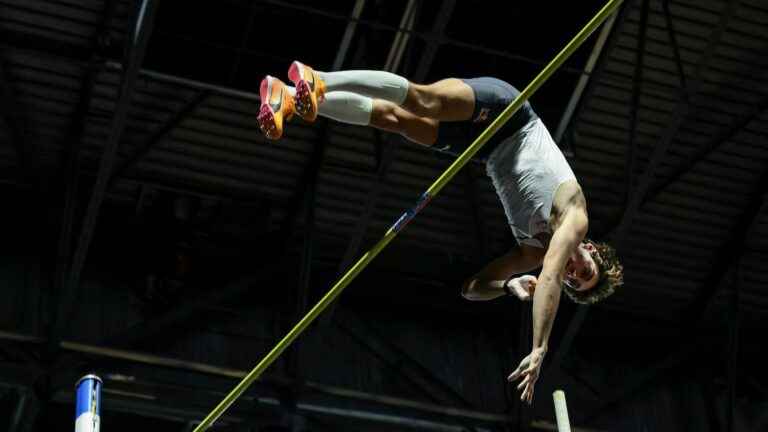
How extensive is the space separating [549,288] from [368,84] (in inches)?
58.3

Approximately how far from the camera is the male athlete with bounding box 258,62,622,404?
310 inches

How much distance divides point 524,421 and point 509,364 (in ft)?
4.04

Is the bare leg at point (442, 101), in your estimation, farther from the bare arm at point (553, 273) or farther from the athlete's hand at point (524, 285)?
the athlete's hand at point (524, 285)

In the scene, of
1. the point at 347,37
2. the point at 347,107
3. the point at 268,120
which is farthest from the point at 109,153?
the point at 268,120

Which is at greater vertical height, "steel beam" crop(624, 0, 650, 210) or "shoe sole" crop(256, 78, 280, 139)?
"steel beam" crop(624, 0, 650, 210)

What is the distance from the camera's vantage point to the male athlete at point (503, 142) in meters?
7.88

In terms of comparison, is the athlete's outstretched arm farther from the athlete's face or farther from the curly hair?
the curly hair

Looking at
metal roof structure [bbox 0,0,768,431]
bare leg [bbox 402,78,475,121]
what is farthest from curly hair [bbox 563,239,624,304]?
metal roof structure [bbox 0,0,768,431]

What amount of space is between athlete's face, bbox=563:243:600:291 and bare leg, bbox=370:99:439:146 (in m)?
1.06

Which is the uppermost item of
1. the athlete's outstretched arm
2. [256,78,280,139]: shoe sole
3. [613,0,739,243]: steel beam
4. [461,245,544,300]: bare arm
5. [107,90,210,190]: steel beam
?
[107,90,210,190]: steel beam

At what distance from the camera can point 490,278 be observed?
902 cm

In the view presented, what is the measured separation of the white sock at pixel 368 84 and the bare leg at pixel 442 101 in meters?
0.08

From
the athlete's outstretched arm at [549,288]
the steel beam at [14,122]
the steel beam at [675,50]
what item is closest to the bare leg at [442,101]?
the athlete's outstretched arm at [549,288]

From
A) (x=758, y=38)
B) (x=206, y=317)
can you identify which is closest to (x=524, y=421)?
(x=206, y=317)
